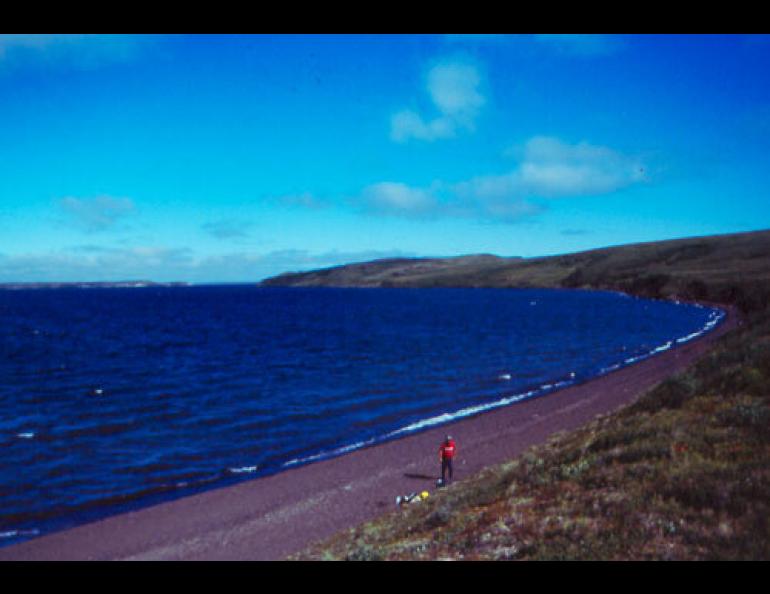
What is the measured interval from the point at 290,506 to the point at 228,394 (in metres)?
18.8

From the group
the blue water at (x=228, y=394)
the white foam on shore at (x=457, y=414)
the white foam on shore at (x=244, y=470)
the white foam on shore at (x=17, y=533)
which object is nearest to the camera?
the white foam on shore at (x=17, y=533)

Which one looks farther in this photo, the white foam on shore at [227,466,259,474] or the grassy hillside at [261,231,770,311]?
the grassy hillside at [261,231,770,311]

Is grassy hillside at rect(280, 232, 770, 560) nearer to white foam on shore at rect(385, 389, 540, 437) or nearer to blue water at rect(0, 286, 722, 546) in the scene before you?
white foam on shore at rect(385, 389, 540, 437)

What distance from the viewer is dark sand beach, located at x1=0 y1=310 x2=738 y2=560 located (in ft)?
46.4

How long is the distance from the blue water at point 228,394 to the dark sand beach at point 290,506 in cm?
136

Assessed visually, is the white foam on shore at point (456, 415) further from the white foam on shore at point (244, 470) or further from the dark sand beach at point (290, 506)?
the white foam on shore at point (244, 470)

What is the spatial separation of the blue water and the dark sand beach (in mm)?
1359

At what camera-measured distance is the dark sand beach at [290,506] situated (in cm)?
1416

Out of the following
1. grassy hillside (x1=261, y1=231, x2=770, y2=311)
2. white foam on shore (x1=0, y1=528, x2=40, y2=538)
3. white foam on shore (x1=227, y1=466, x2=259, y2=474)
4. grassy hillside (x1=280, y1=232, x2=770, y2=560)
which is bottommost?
white foam on shore (x1=227, y1=466, x2=259, y2=474)

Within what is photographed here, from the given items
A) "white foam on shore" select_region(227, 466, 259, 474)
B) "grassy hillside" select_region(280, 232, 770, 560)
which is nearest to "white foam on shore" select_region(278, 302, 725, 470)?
"white foam on shore" select_region(227, 466, 259, 474)

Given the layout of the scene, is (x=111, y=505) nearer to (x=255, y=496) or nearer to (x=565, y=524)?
(x=255, y=496)

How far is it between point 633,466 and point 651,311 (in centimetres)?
9365

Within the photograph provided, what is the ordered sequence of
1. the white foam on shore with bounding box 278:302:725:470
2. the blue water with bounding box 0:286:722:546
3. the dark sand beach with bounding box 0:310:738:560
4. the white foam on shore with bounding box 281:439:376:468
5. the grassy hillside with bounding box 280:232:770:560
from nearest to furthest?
the grassy hillside with bounding box 280:232:770:560 → the dark sand beach with bounding box 0:310:738:560 → the blue water with bounding box 0:286:722:546 → the white foam on shore with bounding box 281:439:376:468 → the white foam on shore with bounding box 278:302:725:470

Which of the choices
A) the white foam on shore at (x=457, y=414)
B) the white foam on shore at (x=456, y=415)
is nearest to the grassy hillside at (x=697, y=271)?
the white foam on shore at (x=456, y=415)
